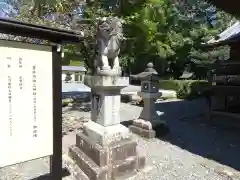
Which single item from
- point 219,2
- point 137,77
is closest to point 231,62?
point 219,2

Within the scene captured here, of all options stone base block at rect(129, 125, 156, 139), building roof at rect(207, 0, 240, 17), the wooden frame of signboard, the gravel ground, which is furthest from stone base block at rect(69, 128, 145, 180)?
building roof at rect(207, 0, 240, 17)

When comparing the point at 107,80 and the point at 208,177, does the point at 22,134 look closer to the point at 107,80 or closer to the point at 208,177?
the point at 107,80

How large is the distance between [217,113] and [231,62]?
89.7 inches

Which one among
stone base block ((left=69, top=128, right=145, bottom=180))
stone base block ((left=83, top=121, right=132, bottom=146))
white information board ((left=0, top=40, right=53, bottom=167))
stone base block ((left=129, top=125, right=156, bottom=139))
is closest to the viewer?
white information board ((left=0, top=40, right=53, bottom=167))

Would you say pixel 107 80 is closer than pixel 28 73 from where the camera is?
No

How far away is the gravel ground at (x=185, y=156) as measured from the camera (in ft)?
17.9

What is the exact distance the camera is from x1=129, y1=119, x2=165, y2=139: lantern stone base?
8.27m

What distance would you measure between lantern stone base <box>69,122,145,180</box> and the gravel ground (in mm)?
280

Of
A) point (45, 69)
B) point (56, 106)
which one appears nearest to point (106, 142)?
point (56, 106)

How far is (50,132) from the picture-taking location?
3270 mm

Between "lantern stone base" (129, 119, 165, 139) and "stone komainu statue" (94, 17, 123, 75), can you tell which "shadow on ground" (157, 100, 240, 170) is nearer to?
"lantern stone base" (129, 119, 165, 139)

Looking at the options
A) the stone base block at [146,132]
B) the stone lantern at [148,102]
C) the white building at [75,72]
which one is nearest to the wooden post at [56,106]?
the stone base block at [146,132]

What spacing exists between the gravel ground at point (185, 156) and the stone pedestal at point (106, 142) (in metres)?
0.35

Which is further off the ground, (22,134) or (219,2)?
(219,2)
